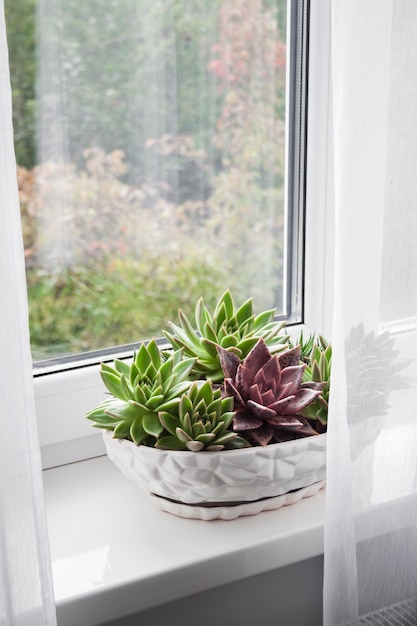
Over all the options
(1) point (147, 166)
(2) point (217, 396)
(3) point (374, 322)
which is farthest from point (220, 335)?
(1) point (147, 166)

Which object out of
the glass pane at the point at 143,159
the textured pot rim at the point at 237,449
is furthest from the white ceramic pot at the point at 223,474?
the glass pane at the point at 143,159

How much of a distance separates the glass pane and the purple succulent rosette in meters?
0.37

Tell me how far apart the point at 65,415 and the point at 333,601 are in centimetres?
42

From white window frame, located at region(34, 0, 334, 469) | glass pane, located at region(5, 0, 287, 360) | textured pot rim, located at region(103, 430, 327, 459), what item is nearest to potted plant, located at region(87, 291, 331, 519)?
textured pot rim, located at region(103, 430, 327, 459)

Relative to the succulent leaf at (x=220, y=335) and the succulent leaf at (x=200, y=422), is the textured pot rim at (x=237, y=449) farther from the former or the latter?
the succulent leaf at (x=220, y=335)

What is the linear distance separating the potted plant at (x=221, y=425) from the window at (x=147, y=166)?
184mm

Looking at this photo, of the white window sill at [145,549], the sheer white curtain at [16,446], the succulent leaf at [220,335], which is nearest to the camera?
the sheer white curtain at [16,446]

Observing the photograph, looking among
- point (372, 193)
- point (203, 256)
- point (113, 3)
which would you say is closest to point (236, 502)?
point (372, 193)

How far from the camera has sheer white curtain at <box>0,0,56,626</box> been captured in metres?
0.58

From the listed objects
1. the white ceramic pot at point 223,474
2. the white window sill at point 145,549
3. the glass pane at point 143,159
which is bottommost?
the white window sill at point 145,549

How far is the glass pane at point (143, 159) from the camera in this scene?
3.43ft

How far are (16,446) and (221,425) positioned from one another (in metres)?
0.26

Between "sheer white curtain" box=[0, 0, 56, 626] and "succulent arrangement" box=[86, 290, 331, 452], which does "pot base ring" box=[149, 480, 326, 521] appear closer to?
"succulent arrangement" box=[86, 290, 331, 452]

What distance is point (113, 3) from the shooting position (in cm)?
106
